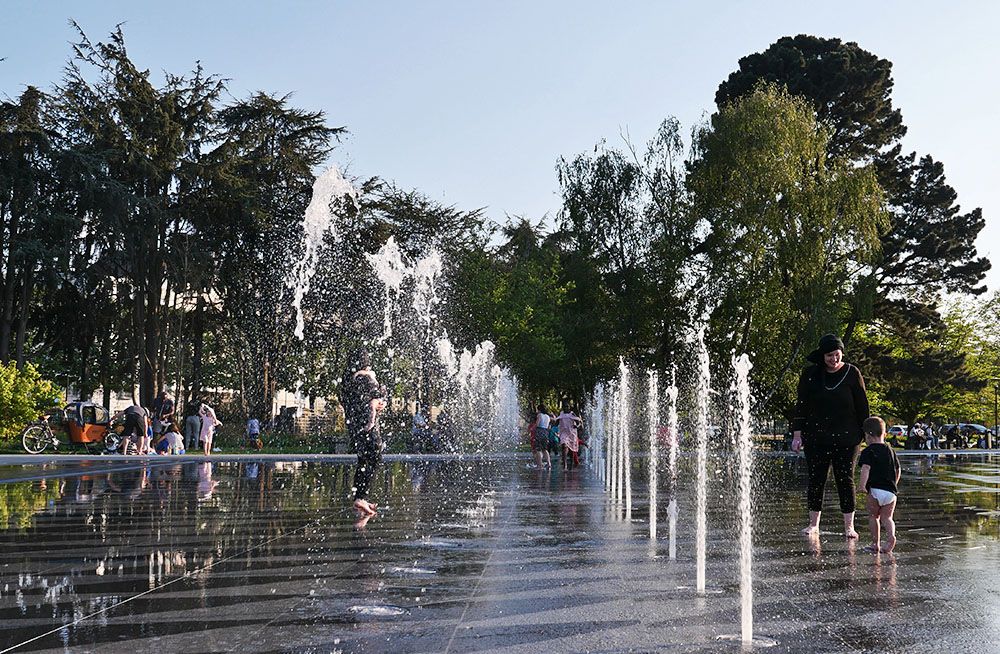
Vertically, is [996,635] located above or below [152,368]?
below

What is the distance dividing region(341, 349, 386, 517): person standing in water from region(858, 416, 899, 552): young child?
17.4 ft

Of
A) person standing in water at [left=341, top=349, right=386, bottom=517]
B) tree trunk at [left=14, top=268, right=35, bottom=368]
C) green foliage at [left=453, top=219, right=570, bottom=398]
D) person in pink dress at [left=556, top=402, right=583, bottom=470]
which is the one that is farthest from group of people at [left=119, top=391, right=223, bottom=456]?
person standing in water at [left=341, top=349, right=386, bottom=517]

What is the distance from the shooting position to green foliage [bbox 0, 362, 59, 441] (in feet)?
105

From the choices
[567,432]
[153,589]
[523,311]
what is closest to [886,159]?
[523,311]

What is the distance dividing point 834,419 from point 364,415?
528cm

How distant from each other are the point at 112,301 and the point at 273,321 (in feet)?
22.1

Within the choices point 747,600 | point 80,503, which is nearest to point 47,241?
point 80,503

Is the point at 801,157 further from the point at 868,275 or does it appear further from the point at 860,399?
the point at 860,399

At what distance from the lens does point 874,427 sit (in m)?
9.59

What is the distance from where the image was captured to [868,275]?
4291cm

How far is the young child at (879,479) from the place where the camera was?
940cm

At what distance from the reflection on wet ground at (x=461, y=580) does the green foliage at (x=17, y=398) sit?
18565mm

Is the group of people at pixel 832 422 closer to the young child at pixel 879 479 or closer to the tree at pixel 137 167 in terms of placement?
the young child at pixel 879 479

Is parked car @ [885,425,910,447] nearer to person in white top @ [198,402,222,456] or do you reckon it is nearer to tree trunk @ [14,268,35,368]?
person in white top @ [198,402,222,456]
